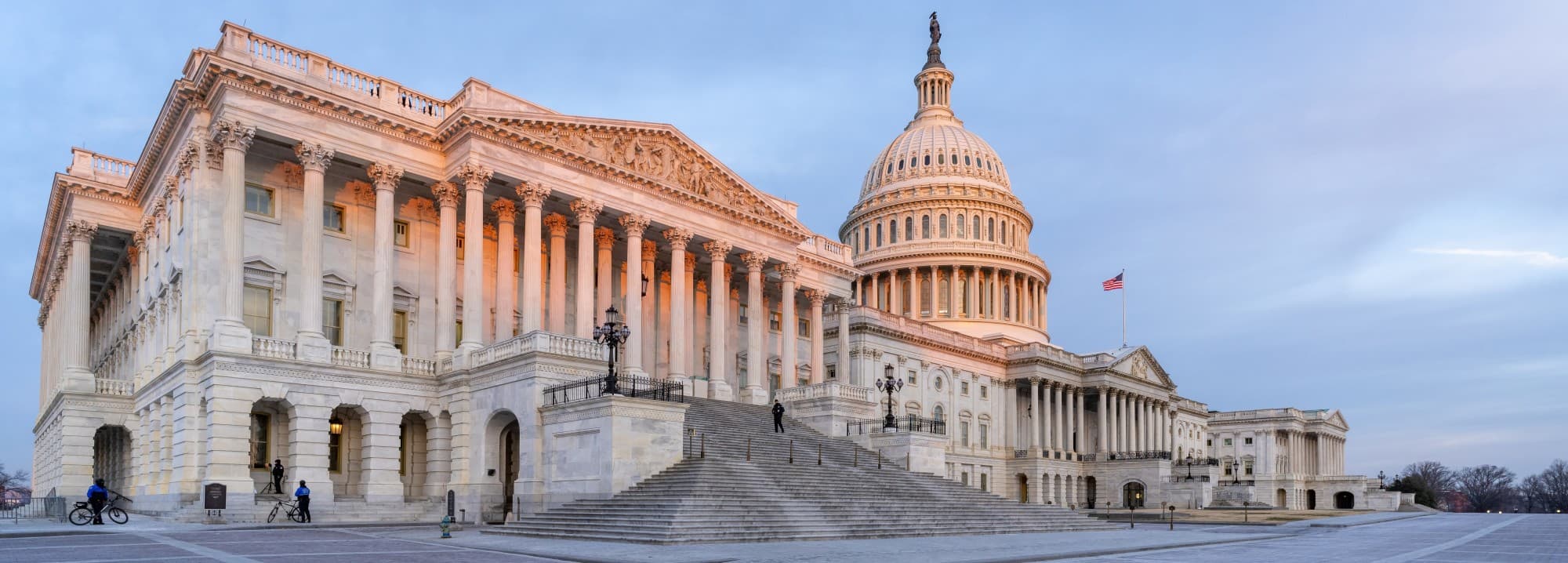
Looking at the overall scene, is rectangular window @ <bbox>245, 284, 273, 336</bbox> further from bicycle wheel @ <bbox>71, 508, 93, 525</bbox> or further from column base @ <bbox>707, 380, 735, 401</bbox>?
column base @ <bbox>707, 380, 735, 401</bbox>

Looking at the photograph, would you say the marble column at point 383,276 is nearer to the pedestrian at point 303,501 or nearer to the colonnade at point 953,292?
the pedestrian at point 303,501

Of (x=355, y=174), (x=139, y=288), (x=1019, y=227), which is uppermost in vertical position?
(x=1019, y=227)

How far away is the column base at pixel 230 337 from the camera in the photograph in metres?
37.8

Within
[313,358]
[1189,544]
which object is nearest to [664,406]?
[313,358]

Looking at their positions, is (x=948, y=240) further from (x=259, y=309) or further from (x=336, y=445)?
(x=259, y=309)

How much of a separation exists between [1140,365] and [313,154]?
285 feet

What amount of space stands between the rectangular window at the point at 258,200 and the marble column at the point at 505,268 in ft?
27.6

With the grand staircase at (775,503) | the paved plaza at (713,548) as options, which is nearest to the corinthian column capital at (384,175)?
the paved plaza at (713,548)

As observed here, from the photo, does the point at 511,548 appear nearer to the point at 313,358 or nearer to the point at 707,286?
the point at 313,358

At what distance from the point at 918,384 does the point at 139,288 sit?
51.2 m

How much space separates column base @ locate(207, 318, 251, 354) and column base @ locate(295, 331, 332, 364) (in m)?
1.70

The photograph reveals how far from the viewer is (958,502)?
136 ft

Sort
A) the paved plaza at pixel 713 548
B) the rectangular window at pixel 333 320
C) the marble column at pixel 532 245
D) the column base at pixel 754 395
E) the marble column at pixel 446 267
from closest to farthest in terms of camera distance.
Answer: the paved plaza at pixel 713 548 → the rectangular window at pixel 333 320 → the marble column at pixel 446 267 → the marble column at pixel 532 245 → the column base at pixel 754 395

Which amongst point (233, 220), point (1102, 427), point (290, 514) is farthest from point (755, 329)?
point (1102, 427)
